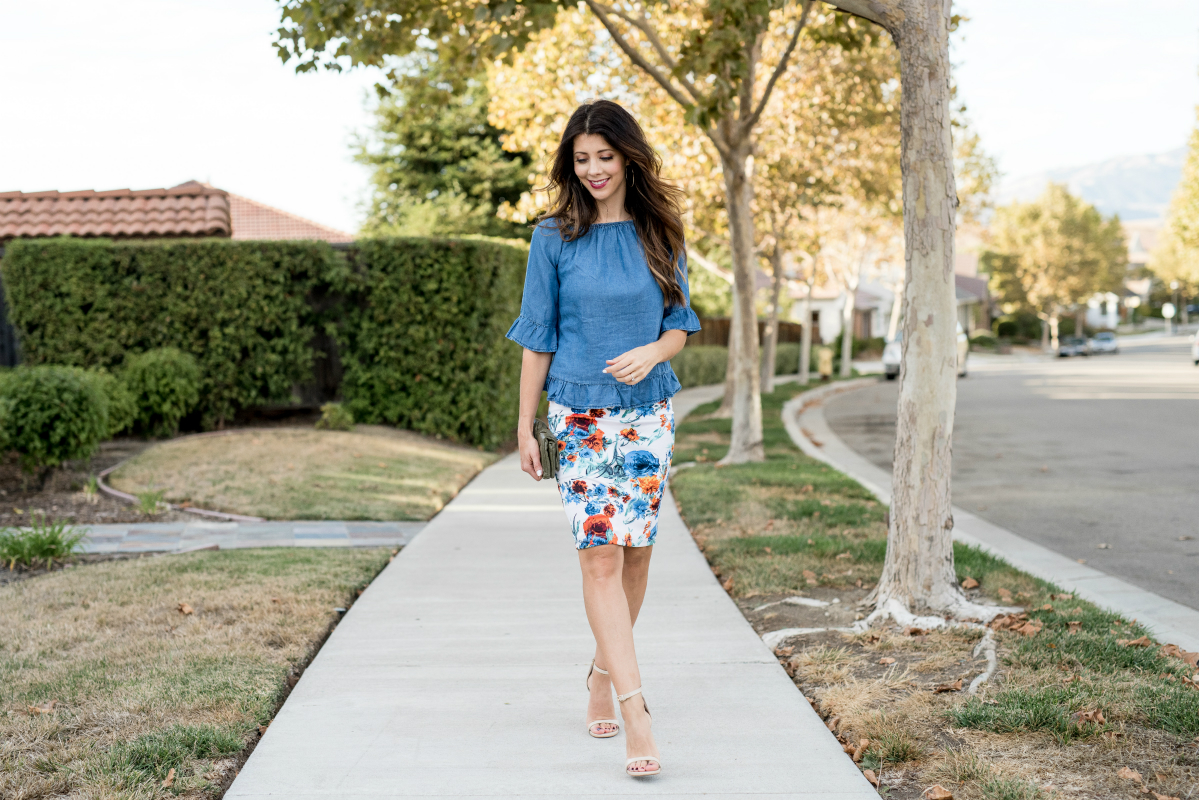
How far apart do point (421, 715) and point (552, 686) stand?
57cm

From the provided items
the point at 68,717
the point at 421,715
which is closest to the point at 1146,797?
the point at 421,715

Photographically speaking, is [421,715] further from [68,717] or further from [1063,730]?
[1063,730]

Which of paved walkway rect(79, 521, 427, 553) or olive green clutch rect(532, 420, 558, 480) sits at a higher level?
olive green clutch rect(532, 420, 558, 480)

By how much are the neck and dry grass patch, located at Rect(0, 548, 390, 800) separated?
212 cm

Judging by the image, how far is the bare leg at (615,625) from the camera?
323cm

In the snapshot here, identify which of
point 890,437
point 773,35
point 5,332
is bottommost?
point 890,437

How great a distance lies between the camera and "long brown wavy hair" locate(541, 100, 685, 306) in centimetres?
332

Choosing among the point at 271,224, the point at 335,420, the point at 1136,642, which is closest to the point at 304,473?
the point at 335,420

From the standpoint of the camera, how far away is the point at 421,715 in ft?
12.3

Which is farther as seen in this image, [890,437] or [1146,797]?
[890,437]

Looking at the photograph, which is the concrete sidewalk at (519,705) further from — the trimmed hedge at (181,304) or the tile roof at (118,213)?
the tile roof at (118,213)

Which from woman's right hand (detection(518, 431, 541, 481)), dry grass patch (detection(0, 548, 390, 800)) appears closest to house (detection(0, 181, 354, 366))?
dry grass patch (detection(0, 548, 390, 800))

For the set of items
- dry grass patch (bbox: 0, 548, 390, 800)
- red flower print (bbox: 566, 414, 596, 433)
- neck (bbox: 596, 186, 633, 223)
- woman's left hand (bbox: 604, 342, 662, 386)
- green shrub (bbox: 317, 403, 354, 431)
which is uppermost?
neck (bbox: 596, 186, 633, 223)

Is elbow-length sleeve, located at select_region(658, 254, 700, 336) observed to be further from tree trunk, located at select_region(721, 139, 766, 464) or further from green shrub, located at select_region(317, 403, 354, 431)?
green shrub, located at select_region(317, 403, 354, 431)
